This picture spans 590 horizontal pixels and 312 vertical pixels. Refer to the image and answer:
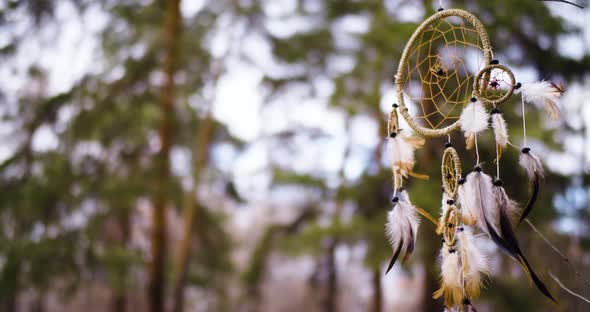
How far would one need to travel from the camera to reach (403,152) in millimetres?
1406

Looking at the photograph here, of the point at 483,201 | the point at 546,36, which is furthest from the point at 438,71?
the point at 546,36

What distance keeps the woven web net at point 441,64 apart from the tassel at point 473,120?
0.05m

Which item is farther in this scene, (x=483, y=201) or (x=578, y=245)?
(x=578, y=245)

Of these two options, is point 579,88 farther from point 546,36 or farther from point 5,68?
point 5,68

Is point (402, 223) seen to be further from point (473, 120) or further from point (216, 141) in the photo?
point (216, 141)

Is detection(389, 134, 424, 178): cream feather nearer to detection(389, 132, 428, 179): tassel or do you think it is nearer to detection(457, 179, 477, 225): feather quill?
detection(389, 132, 428, 179): tassel

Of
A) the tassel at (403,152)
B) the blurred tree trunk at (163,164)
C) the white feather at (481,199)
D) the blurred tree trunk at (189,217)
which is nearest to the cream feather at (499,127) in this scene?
the white feather at (481,199)

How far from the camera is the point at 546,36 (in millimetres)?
3510

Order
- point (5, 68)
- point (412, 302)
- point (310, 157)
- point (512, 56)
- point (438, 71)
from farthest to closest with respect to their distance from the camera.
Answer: point (412, 302)
point (310, 157)
point (5, 68)
point (512, 56)
point (438, 71)

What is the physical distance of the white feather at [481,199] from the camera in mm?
1185

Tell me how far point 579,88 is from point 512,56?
1249 mm

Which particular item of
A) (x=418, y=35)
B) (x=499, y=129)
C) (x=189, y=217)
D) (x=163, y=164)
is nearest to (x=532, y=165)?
(x=499, y=129)

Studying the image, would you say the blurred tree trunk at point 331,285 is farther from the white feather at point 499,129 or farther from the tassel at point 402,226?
the white feather at point 499,129

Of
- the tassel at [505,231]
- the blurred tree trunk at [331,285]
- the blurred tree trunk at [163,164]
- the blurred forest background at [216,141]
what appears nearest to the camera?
the tassel at [505,231]
